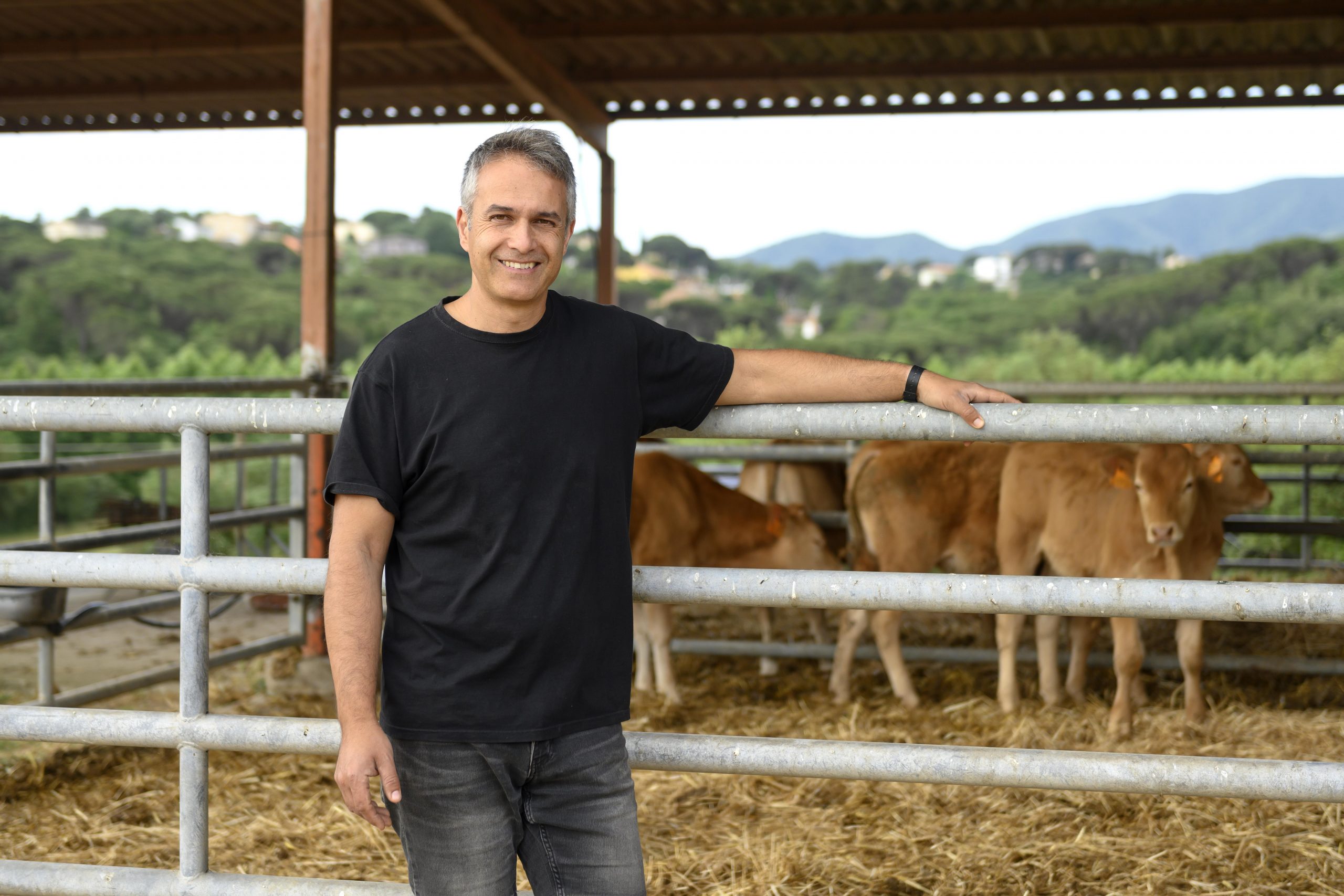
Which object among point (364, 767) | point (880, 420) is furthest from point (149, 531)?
point (880, 420)

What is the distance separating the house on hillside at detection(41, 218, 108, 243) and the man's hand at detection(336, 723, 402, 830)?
5522 cm

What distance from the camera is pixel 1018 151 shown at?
75.8 meters

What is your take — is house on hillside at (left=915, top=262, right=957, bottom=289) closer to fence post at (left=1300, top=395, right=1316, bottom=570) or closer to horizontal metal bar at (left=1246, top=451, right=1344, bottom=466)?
fence post at (left=1300, top=395, right=1316, bottom=570)

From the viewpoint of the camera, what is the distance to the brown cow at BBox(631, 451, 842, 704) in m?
6.54

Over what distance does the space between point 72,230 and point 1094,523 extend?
5469cm

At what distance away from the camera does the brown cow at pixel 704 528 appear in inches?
258

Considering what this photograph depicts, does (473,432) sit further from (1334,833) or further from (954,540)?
(954,540)

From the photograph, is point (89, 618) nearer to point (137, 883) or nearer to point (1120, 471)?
point (137, 883)

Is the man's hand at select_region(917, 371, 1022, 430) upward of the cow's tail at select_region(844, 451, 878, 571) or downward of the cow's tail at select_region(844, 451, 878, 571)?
upward

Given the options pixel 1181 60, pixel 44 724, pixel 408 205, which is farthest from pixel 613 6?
pixel 408 205

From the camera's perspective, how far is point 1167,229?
364ft

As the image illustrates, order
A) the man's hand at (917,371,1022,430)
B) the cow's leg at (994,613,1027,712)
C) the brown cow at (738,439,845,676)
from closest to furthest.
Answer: the man's hand at (917,371,1022,430) → the cow's leg at (994,613,1027,712) → the brown cow at (738,439,845,676)

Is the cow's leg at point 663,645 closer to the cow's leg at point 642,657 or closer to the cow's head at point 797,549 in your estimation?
the cow's leg at point 642,657

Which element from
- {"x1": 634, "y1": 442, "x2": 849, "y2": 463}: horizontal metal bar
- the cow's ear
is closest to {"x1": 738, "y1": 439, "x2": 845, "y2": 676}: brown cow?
{"x1": 634, "y1": 442, "x2": 849, "y2": 463}: horizontal metal bar
